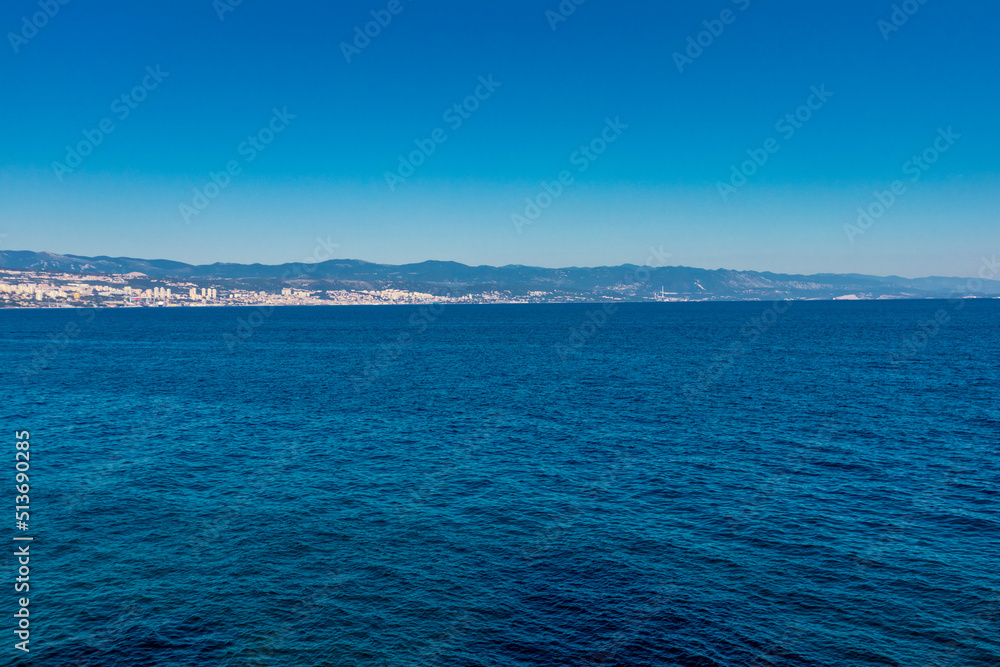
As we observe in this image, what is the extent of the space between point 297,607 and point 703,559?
77.8 ft

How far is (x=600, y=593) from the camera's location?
33.4 meters

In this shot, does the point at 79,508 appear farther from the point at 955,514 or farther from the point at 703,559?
the point at 955,514

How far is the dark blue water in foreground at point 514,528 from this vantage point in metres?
29.5

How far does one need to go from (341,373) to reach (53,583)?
84.7 metres

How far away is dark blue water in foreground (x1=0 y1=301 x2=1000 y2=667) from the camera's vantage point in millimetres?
29469

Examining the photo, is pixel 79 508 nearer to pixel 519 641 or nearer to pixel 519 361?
pixel 519 641

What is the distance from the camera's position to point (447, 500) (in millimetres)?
47375

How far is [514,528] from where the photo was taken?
41.9 m

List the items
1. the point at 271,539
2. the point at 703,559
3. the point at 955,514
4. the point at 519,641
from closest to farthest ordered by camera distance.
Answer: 1. the point at 519,641
2. the point at 703,559
3. the point at 271,539
4. the point at 955,514

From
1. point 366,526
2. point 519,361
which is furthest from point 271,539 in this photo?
point 519,361

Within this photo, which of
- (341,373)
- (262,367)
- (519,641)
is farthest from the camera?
(262,367)

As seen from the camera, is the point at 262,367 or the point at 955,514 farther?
the point at 262,367

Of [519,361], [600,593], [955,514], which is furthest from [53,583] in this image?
[519,361]

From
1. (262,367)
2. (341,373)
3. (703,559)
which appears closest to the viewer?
(703,559)
